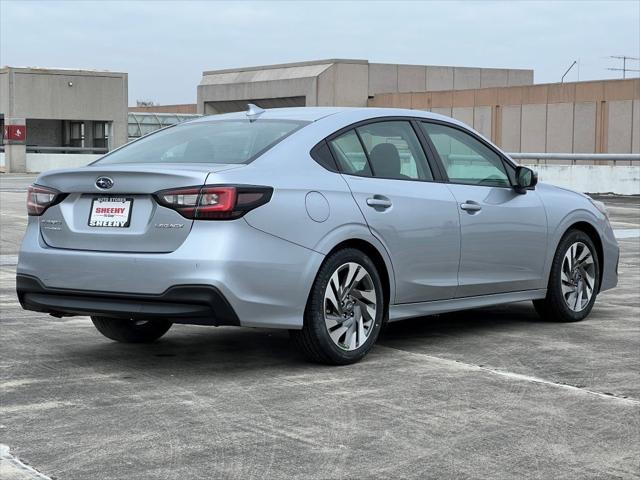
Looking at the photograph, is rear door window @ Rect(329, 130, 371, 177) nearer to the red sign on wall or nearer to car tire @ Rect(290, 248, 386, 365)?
car tire @ Rect(290, 248, 386, 365)

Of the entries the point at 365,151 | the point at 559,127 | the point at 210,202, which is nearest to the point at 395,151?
the point at 365,151

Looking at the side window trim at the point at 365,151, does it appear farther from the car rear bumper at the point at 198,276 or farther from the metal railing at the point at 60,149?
the metal railing at the point at 60,149

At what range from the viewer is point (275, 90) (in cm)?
7025

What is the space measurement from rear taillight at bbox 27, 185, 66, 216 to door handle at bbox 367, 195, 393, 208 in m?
1.80

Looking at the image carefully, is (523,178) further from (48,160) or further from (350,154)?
(48,160)

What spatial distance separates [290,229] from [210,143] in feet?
2.99

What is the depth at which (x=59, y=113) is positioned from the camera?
61.1 m

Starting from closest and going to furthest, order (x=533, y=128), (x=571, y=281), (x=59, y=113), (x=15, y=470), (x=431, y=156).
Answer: (x=15, y=470) → (x=431, y=156) → (x=571, y=281) → (x=533, y=128) → (x=59, y=113)

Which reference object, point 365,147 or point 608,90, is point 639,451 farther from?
point 608,90

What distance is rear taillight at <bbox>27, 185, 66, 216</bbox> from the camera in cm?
685

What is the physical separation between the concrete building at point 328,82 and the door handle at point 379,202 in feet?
187

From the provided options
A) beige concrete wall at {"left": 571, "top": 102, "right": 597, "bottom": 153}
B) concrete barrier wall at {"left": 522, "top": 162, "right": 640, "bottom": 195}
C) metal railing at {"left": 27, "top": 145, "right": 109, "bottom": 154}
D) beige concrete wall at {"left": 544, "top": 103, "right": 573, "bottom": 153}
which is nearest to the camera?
concrete barrier wall at {"left": 522, "top": 162, "right": 640, "bottom": 195}

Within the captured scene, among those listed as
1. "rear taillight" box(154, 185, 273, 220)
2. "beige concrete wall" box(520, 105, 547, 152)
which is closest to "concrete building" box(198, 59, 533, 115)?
"beige concrete wall" box(520, 105, 547, 152)

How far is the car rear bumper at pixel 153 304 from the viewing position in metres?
6.25
